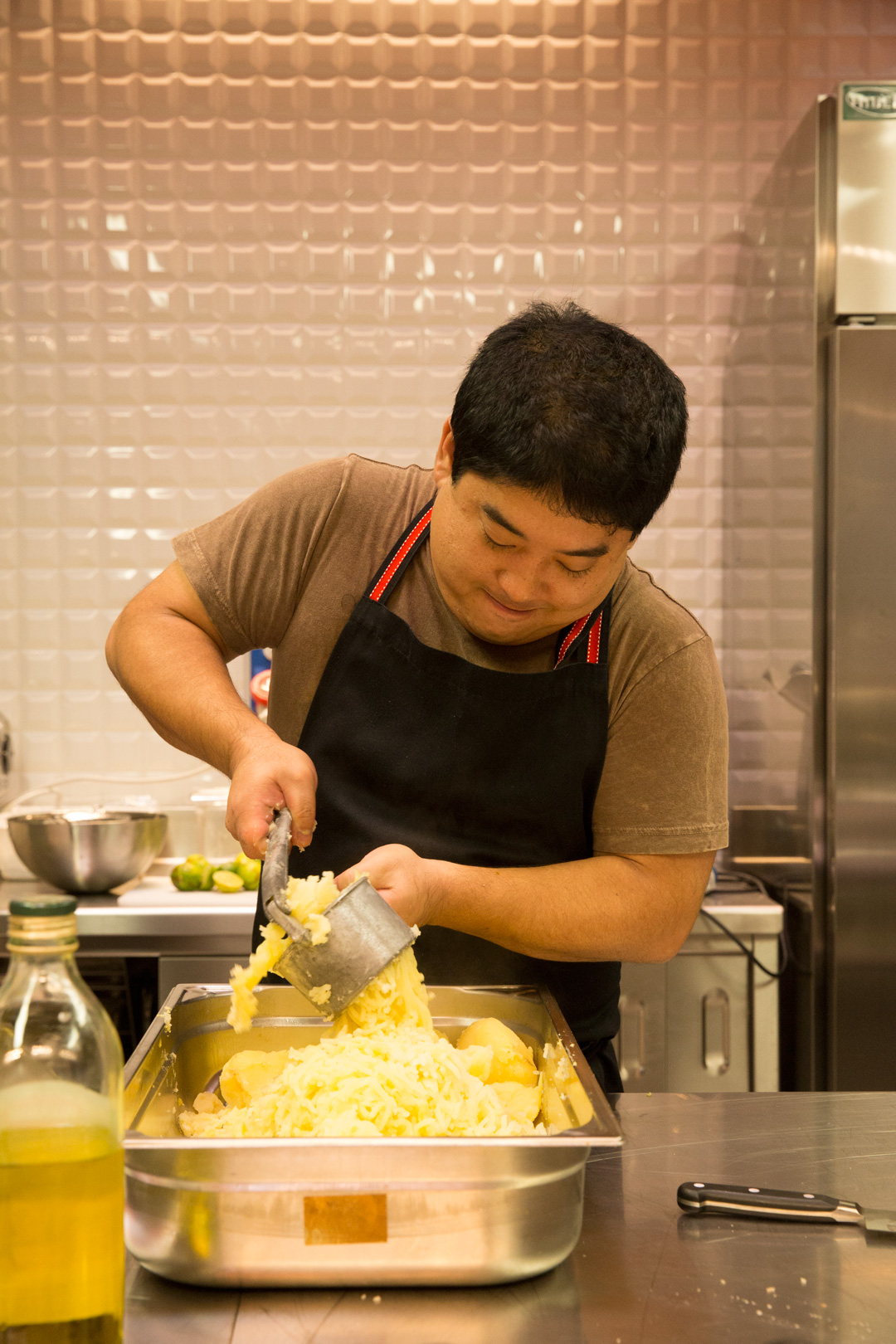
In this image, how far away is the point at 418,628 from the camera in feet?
5.52

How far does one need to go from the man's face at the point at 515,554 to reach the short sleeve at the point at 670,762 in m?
0.18

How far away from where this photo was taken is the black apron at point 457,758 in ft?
5.31

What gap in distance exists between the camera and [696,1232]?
1151 millimetres

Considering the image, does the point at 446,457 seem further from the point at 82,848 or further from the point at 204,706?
the point at 82,848

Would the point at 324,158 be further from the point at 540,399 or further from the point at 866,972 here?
the point at 866,972

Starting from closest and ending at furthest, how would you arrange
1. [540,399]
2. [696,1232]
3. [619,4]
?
1. [696,1232]
2. [540,399]
3. [619,4]

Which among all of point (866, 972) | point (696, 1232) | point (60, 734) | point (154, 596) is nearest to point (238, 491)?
point (60, 734)

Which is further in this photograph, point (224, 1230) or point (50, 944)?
point (224, 1230)

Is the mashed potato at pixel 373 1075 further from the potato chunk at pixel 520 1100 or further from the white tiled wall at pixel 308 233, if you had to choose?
the white tiled wall at pixel 308 233

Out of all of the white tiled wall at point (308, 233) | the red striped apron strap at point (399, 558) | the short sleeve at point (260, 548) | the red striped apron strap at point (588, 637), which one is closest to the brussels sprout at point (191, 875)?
the white tiled wall at point (308, 233)

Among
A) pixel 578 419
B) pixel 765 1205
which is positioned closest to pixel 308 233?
pixel 578 419

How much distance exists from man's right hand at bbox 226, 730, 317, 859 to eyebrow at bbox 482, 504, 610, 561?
362mm

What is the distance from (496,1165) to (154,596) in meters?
1.03

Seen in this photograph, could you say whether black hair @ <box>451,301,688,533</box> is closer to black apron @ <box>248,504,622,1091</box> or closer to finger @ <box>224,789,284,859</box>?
black apron @ <box>248,504,622,1091</box>
